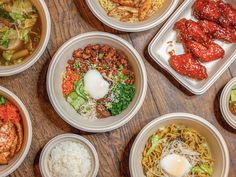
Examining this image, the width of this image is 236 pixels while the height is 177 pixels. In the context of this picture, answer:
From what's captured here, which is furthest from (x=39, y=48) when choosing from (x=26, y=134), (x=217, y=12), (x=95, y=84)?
(x=217, y=12)

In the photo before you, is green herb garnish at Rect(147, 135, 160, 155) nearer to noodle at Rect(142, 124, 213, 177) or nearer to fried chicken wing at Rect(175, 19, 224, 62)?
noodle at Rect(142, 124, 213, 177)

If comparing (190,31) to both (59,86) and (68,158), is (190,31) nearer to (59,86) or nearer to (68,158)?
(59,86)

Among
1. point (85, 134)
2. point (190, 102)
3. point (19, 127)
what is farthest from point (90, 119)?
point (190, 102)

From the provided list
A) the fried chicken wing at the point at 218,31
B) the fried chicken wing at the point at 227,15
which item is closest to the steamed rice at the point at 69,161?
the fried chicken wing at the point at 218,31

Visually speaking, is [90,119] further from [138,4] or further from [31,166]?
[138,4]

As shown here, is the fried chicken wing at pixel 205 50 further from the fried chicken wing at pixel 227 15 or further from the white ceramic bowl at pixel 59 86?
the white ceramic bowl at pixel 59 86
